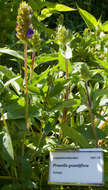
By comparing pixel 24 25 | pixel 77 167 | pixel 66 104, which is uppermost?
pixel 24 25

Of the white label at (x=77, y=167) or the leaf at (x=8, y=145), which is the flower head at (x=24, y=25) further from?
the white label at (x=77, y=167)

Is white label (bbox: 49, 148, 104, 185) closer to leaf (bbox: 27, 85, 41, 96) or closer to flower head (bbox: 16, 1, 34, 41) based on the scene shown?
leaf (bbox: 27, 85, 41, 96)

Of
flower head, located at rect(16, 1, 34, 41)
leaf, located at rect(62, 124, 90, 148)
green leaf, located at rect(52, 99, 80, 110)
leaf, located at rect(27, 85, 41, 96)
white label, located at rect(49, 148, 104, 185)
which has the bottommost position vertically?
white label, located at rect(49, 148, 104, 185)

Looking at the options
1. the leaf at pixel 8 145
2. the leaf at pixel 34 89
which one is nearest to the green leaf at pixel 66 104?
the leaf at pixel 34 89

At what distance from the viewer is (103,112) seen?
117 cm

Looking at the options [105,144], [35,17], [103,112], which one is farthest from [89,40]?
[105,144]

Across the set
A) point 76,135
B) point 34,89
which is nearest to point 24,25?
point 34,89

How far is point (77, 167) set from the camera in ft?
2.62

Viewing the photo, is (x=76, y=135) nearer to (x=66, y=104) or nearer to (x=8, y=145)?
(x=66, y=104)

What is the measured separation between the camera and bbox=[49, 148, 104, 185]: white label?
0.77m

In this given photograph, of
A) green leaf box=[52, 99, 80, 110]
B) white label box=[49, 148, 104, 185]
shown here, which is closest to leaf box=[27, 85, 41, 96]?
green leaf box=[52, 99, 80, 110]

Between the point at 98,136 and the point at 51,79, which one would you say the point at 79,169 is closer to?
the point at 98,136

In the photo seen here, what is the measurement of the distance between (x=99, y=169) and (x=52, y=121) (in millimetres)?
219

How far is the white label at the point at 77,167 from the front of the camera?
767 millimetres
